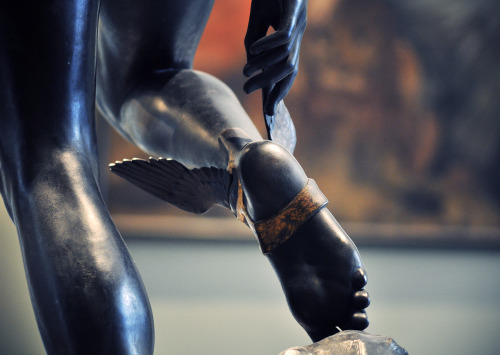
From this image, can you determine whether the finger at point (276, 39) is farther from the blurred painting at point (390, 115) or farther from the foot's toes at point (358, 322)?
A: the blurred painting at point (390, 115)

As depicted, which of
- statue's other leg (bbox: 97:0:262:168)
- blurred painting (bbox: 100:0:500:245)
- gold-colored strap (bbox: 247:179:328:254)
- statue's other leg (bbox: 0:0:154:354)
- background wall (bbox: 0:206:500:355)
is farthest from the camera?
blurred painting (bbox: 100:0:500:245)

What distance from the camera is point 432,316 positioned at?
2744 millimetres

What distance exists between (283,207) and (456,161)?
Result: 3.03 metres

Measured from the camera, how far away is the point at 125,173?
0.65m

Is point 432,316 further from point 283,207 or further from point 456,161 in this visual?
point 283,207

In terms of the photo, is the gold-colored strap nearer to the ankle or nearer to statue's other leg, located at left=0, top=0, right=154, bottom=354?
the ankle

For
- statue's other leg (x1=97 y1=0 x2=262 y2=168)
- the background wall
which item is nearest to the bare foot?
statue's other leg (x1=97 y1=0 x2=262 y2=168)

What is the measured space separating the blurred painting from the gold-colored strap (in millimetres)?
2492

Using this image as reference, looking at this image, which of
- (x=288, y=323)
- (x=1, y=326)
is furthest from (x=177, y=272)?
(x=1, y=326)

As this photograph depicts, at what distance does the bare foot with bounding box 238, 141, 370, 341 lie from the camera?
20.2 inches

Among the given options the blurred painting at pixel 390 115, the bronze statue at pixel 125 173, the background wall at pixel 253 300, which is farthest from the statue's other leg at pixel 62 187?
the blurred painting at pixel 390 115

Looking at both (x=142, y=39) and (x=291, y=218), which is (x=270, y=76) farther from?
(x=142, y=39)

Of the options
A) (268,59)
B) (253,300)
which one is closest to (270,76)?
(268,59)

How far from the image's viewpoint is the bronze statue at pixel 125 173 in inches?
16.8
